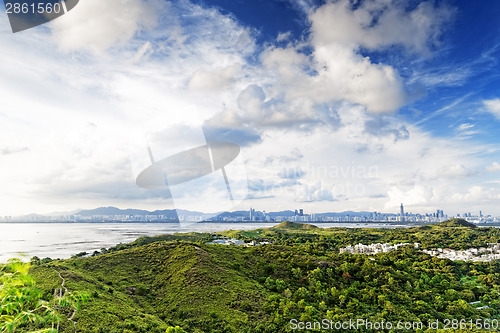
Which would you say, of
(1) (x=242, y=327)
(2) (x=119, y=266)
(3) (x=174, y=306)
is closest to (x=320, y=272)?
(1) (x=242, y=327)

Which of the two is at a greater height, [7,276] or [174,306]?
[7,276]

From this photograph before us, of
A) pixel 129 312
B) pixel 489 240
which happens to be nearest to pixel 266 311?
pixel 129 312

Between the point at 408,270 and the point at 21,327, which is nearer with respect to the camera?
the point at 21,327

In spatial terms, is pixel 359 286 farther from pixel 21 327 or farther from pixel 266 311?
pixel 21 327

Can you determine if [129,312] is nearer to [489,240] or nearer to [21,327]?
[21,327]

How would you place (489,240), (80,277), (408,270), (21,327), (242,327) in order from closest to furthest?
(21,327), (242,327), (80,277), (408,270), (489,240)

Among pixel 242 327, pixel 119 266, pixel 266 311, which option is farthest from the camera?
pixel 119 266
